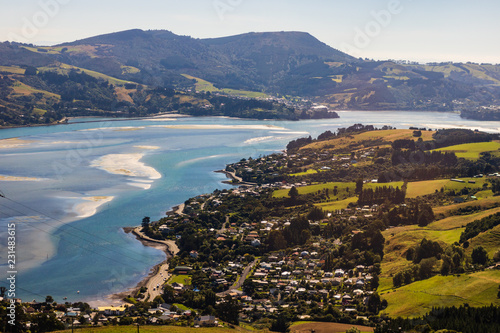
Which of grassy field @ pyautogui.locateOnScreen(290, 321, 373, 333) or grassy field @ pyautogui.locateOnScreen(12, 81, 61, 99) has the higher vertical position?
grassy field @ pyautogui.locateOnScreen(12, 81, 61, 99)

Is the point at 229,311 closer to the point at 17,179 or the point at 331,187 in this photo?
the point at 331,187

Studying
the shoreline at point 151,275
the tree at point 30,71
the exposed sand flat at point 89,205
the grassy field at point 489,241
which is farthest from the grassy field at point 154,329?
the tree at point 30,71

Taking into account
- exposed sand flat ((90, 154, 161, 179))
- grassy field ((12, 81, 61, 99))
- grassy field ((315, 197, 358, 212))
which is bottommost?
grassy field ((315, 197, 358, 212))

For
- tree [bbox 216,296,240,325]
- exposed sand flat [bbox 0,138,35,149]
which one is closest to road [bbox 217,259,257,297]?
tree [bbox 216,296,240,325]

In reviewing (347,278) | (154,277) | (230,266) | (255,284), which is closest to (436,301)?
(347,278)

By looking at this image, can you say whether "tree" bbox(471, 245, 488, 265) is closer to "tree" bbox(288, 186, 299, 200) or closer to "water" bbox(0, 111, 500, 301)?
"water" bbox(0, 111, 500, 301)

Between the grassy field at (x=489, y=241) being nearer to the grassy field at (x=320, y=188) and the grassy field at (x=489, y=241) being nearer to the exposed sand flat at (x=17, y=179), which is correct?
the grassy field at (x=320, y=188)

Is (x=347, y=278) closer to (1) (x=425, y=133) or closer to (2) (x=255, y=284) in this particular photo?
(2) (x=255, y=284)

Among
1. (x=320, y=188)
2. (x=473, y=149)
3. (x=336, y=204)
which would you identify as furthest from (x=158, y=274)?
(x=473, y=149)

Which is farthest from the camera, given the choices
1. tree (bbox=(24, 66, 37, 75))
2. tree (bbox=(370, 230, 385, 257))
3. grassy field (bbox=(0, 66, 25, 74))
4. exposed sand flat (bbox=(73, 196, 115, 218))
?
tree (bbox=(24, 66, 37, 75))
